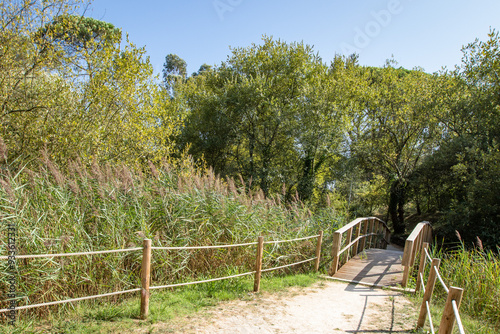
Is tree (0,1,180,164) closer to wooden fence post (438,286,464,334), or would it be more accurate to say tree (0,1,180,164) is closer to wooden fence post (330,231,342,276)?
wooden fence post (330,231,342,276)

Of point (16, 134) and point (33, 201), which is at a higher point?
point (16, 134)

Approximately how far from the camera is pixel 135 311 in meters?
4.47

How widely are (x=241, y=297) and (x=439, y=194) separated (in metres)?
15.3

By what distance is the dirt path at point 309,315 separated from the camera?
4.47 meters

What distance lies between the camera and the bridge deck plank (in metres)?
7.59

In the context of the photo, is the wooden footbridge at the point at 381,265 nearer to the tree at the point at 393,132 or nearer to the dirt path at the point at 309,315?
the dirt path at the point at 309,315

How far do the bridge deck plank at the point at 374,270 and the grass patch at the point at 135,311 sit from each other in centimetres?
243

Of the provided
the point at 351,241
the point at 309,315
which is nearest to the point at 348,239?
the point at 351,241

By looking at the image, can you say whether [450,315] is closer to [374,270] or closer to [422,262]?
[422,262]

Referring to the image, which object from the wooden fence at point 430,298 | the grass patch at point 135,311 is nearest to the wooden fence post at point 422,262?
the wooden fence at point 430,298

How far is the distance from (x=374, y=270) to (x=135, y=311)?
19.5 ft

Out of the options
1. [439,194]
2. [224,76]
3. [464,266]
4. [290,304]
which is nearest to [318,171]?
[439,194]

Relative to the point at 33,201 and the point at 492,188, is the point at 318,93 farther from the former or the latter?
the point at 33,201

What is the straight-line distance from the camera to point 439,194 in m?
17.5
